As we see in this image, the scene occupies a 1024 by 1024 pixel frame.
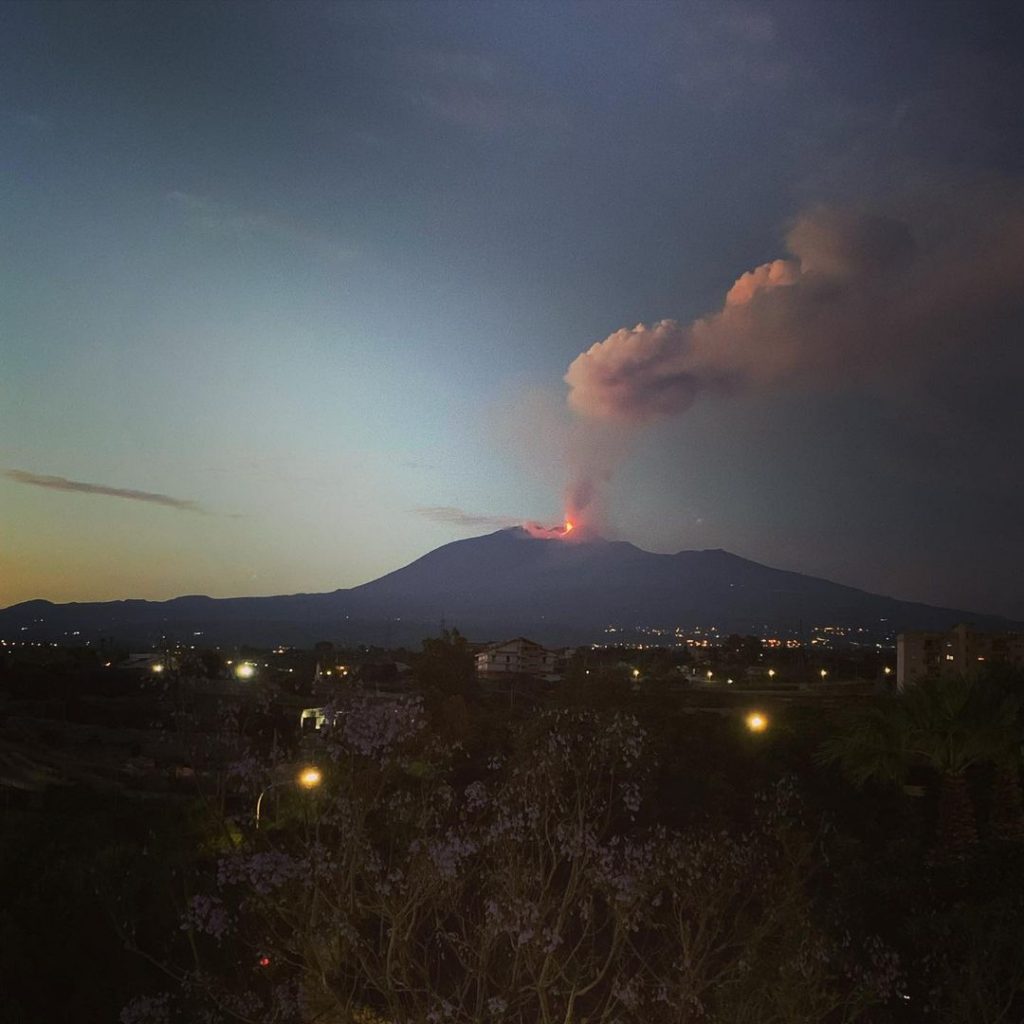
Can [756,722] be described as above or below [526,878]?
below

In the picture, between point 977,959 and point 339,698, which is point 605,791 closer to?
point 977,959

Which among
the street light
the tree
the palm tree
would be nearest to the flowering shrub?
the street light

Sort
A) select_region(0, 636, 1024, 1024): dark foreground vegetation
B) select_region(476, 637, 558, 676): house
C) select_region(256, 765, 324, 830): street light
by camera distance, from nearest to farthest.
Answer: select_region(0, 636, 1024, 1024): dark foreground vegetation, select_region(256, 765, 324, 830): street light, select_region(476, 637, 558, 676): house

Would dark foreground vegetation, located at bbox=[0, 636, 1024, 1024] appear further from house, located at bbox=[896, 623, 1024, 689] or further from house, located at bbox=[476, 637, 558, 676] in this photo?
house, located at bbox=[476, 637, 558, 676]

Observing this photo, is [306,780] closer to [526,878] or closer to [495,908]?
[526,878]

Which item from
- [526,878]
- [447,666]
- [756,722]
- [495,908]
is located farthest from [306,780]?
[447,666]

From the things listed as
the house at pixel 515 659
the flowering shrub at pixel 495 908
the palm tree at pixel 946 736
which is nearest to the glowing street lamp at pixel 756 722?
the palm tree at pixel 946 736
